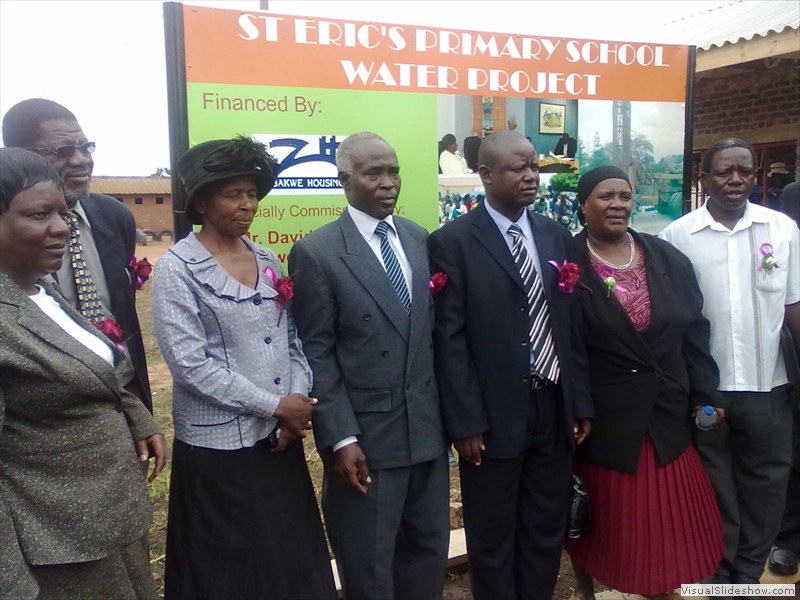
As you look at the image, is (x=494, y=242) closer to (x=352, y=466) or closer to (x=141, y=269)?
(x=352, y=466)

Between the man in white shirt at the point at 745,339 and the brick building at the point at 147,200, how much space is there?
33.5m

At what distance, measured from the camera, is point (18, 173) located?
6.13ft

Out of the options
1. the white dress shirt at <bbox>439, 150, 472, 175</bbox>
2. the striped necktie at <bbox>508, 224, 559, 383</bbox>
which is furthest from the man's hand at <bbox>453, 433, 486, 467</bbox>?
the white dress shirt at <bbox>439, 150, 472, 175</bbox>

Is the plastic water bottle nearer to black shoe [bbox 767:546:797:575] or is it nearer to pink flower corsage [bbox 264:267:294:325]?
black shoe [bbox 767:546:797:575]

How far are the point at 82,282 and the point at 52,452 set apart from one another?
2.77ft

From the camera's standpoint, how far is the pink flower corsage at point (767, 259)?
306 centimetres

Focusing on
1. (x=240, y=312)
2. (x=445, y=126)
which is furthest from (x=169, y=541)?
(x=445, y=126)

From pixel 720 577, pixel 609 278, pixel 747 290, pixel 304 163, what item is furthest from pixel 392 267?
pixel 720 577

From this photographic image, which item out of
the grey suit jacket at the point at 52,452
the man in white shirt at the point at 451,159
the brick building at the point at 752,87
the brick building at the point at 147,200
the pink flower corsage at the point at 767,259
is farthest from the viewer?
the brick building at the point at 147,200

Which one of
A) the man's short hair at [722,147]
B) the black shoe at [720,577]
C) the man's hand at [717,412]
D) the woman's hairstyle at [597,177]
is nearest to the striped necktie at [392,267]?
the woman's hairstyle at [597,177]

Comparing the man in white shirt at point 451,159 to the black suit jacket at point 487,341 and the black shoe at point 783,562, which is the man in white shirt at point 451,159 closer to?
the black suit jacket at point 487,341

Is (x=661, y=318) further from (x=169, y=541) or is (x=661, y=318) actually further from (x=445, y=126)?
(x=169, y=541)

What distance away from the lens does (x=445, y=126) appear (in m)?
3.38

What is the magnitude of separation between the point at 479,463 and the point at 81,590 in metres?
1.49
